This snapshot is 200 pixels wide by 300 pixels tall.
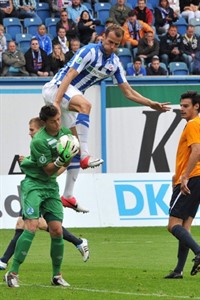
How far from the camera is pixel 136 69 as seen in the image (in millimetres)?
26297

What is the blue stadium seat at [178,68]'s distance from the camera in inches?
1096

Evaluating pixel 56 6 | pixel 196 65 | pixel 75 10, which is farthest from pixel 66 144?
pixel 56 6

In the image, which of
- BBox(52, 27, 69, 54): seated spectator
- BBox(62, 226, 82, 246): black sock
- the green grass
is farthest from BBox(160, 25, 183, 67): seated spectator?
BBox(62, 226, 82, 246): black sock

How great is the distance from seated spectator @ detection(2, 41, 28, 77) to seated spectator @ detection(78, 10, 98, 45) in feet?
9.18

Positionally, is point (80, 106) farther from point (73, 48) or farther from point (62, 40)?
point (62, 40)

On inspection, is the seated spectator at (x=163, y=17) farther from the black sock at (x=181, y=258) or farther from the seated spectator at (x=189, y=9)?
the black sock at (x=181, y=258)

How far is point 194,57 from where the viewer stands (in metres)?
28.3

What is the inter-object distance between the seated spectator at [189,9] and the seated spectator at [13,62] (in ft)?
23.2

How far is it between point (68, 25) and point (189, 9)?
5.14m

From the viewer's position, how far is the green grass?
419 inches

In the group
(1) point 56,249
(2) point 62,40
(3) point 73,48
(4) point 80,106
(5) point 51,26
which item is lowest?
(3) point 73,48

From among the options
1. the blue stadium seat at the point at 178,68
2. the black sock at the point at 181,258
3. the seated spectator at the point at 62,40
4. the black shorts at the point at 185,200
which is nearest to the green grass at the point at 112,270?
the black sock at the point at 181,258

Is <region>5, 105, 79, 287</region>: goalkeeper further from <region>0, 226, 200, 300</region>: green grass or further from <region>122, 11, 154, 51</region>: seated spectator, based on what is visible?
<region>122, 11, 154, 51</region>: seated spectator

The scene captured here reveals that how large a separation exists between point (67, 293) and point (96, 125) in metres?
14.8
